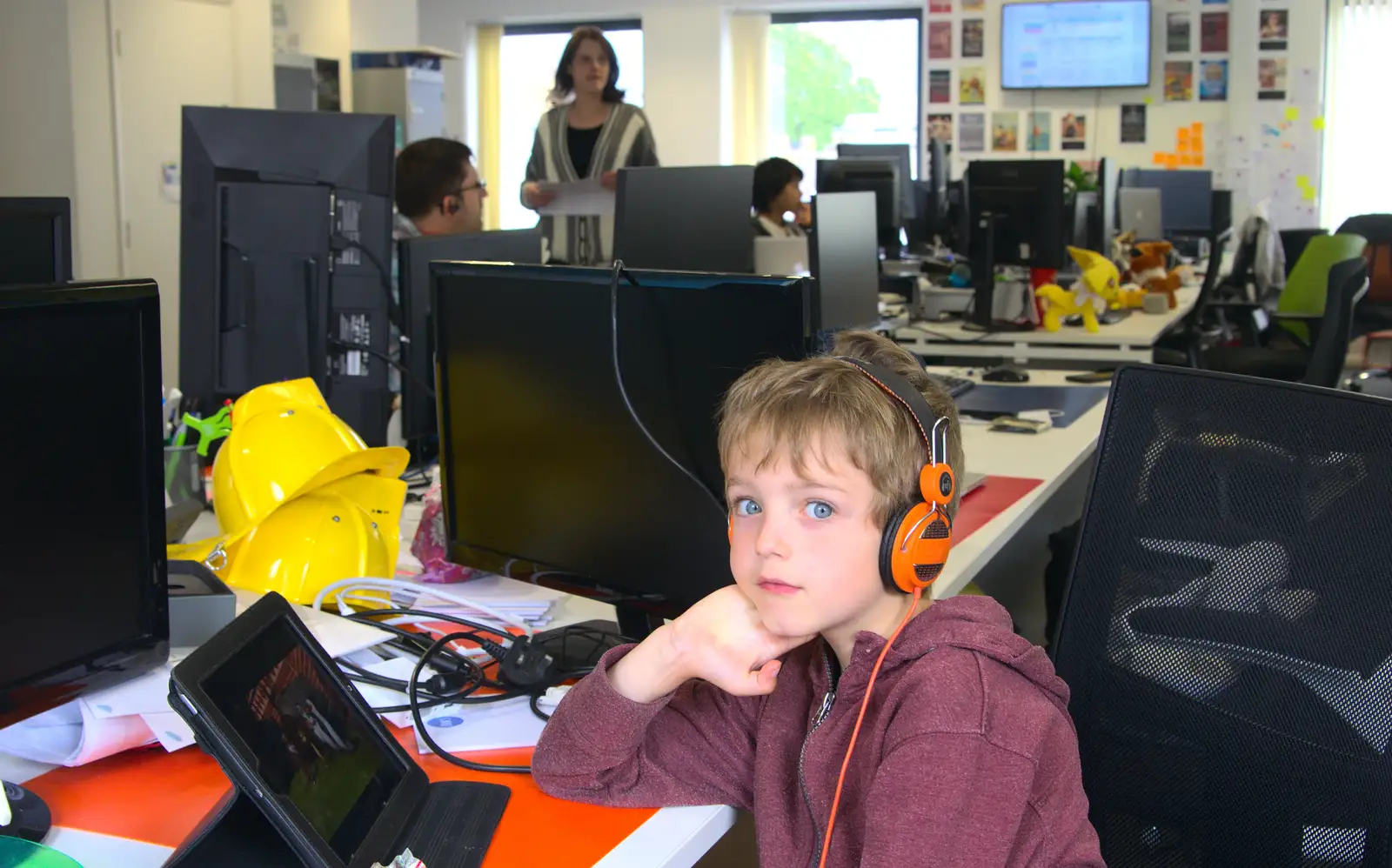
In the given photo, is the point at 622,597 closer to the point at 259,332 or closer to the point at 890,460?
the point at 890,460

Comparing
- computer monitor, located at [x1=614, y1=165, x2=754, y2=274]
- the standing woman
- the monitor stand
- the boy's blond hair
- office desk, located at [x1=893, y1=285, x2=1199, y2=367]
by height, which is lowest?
the monitor stand

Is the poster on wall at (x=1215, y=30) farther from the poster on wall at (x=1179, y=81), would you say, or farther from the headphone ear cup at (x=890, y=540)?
the headphone ear cup at (x=890, y=540)

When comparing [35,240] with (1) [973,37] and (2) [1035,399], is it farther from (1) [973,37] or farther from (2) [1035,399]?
(1) [973,37]

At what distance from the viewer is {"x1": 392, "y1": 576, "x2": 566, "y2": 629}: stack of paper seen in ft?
4.75

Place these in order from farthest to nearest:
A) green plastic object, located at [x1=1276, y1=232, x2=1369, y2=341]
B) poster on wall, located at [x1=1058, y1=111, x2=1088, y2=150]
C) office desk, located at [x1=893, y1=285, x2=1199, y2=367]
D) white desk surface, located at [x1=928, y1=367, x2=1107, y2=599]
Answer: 1. poster on wall, located at [x1=1058, y1=111, x2=1088, y2=150]
2. green plastic object, located at [x1=1276, y1=232, x2=1369, y2=341]
3. office desk, located at [x1=893, y1=285, x2=1199, y2=367]
4. white desk surface, located at [x1=928, y1=367, x2=1107, y2=599]

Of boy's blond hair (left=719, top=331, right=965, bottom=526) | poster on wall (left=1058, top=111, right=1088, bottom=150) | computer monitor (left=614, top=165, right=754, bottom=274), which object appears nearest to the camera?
boy's blond hair (left=719, top=331, right=965, bottom=526)

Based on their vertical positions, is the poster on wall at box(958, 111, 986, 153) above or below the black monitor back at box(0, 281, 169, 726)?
above

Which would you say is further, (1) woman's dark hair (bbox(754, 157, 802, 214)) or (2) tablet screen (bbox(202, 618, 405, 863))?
(1) woman's dark hair (bbox(754, 157, 802, 214))

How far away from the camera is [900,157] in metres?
5.65

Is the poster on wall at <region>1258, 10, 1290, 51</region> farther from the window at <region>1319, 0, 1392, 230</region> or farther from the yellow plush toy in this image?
the yellow plush toy

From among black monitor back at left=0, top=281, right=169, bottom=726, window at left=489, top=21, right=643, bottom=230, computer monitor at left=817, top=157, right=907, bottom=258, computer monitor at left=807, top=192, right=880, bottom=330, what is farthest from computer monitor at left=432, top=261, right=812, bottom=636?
window at left=489, top=21, right=643, bottom=230

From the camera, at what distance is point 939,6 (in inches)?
318

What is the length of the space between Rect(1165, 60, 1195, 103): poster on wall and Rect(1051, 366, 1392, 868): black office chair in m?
7.22

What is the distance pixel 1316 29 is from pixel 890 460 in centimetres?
764
